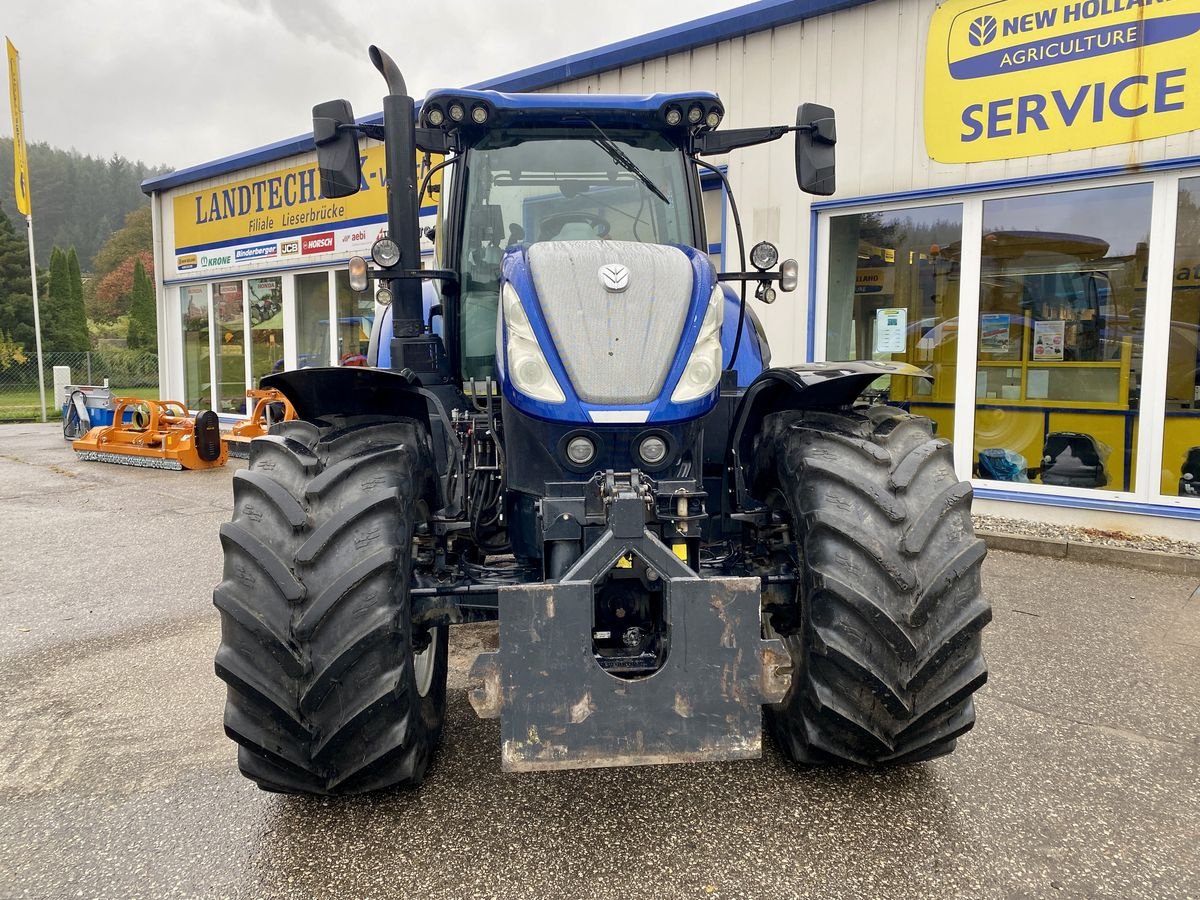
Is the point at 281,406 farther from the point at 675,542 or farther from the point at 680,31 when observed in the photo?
the point at 675,542

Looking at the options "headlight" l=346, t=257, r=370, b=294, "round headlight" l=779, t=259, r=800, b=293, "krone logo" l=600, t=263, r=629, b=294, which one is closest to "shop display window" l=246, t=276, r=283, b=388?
"headlight" l=346, t=257, r=370, b=294

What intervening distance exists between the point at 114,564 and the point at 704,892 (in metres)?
5.48

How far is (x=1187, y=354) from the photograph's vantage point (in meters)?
6.33

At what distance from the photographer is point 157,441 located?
11289 mm

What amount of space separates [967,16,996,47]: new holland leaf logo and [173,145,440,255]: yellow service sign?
7540 mm

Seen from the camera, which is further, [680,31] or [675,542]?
[680,31]

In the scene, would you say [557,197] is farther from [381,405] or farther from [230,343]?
[230,343]

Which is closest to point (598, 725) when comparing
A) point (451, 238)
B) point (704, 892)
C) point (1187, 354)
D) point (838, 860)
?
point (704, 892)

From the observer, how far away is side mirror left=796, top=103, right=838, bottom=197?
11.8ft

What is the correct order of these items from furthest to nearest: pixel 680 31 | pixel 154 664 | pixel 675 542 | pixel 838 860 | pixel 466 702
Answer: pixel 680 31 → pixel 154 664 → pixel 466 702 → pixel 675 542 → pixel 838 860

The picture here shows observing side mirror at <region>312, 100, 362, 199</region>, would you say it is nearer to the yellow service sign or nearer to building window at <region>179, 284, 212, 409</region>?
the yellow service sign

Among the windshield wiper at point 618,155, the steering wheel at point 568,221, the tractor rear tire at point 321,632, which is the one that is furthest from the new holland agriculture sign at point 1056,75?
the tractor rear tire at point 321,632

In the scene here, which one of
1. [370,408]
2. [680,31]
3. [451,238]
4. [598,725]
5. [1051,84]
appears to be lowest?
[598,725]

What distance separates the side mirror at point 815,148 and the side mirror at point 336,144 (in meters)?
1.85
